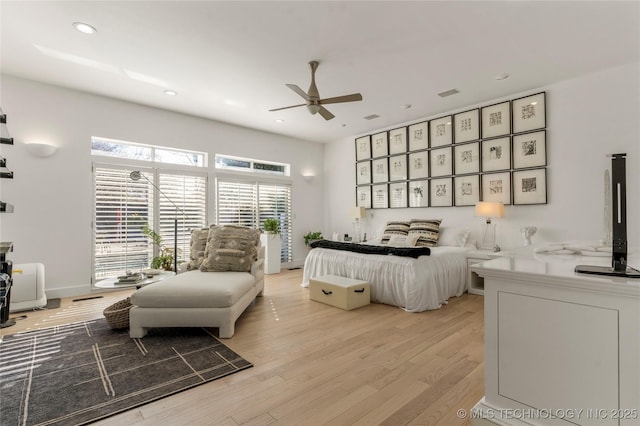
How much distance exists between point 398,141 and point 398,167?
511 mm

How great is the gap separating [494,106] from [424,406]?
4535 millimetres

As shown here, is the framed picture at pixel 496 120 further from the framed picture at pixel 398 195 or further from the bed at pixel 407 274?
the bed at pixel 407 274

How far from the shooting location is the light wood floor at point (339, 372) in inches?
65.0

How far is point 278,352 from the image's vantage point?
95.8 inches

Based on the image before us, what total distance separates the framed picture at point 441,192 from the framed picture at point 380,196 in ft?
3.06

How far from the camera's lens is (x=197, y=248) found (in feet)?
12.3

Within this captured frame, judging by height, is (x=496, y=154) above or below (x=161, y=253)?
above

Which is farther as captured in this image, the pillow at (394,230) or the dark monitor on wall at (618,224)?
the pillow at (394,230)

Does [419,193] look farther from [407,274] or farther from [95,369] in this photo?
[95,369]

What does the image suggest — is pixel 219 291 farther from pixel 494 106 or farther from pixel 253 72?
pixel 494 106

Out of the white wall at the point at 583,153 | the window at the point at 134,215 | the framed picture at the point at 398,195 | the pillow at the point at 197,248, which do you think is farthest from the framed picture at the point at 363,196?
the pillow at the point at 197,248

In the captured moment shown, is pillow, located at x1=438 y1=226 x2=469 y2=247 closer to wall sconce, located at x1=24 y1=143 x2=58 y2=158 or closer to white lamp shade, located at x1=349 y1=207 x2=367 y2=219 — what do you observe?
white lamp shade, located at x1=349 y1=207 x2=367 y2=219

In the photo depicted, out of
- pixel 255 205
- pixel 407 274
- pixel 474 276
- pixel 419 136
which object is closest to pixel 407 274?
pixel 407 274

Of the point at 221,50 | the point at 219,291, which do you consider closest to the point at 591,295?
the point at 219,291
